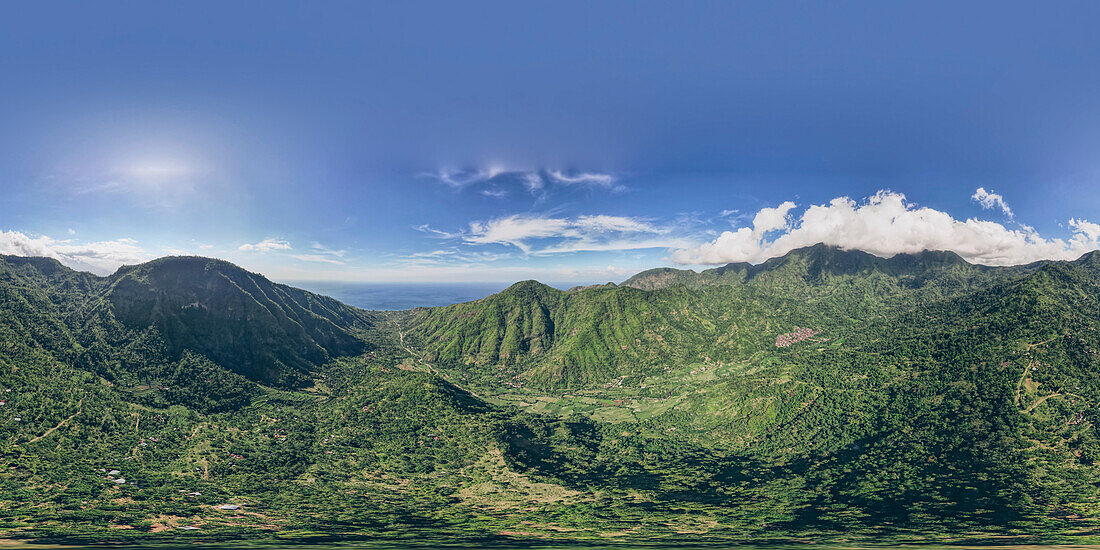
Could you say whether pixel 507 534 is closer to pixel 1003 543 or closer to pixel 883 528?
pixel 883 528

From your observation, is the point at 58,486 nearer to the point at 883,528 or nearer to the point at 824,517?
the point at 824,517

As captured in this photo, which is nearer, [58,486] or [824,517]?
[58,486]

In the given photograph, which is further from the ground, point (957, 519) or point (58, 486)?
point (58, 486)

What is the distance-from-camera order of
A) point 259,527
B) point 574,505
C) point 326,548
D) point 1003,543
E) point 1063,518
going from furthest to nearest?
1. point 574,505
2. point 1063,518
3. point 259,527
4. point 1003,543
5. point 326,548

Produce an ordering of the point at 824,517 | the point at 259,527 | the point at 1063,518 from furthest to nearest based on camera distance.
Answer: the point at 824,517
the point at 1063,518
the point at 259,527

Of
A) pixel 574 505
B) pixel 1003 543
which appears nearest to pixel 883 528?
pixel 1003 543

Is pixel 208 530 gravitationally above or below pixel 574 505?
above

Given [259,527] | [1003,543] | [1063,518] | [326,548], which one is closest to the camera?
[326,548]

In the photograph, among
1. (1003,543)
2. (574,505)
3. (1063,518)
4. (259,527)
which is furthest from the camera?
(574,505)

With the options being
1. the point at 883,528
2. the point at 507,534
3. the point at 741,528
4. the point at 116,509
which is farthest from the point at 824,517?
the point at 116,509
